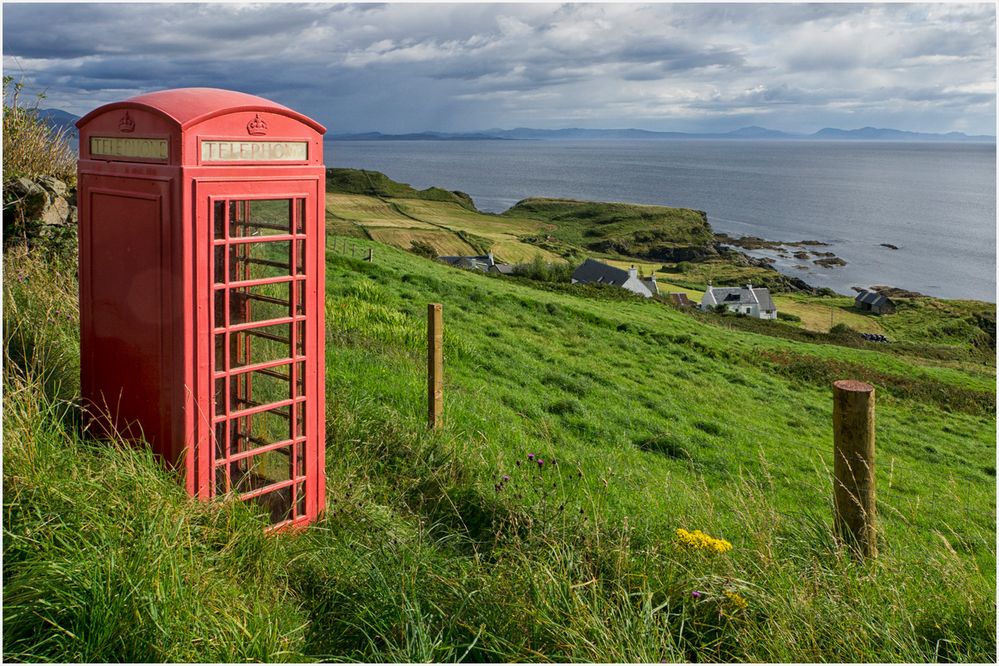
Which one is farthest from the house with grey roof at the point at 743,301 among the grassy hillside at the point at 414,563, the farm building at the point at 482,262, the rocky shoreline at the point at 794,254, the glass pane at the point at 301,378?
the glass pane at the point at 301,378

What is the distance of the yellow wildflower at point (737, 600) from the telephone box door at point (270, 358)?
2.73 meters

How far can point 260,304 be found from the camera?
528 centimetres

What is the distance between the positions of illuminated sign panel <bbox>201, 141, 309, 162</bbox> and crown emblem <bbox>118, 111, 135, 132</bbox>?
0.55m

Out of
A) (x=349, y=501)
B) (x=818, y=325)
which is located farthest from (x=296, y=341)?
(x=818, y=325)

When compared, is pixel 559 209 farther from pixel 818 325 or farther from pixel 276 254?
pixel 276 254

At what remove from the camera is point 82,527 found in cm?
358

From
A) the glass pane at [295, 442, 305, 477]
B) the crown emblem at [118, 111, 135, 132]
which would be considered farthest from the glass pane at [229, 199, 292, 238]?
the glass pane at [295, 442, 305, 477]

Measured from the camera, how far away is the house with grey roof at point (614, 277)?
67644 mm

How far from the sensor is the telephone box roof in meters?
4.47

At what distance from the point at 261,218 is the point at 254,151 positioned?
21.3 inches

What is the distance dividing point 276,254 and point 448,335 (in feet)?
27.8

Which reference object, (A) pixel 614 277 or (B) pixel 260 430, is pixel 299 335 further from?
(A) pixel 614 277

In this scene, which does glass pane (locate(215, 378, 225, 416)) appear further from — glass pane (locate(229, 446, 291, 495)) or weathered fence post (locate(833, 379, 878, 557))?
weathered fence post (locate(833, 379, 878, 557))

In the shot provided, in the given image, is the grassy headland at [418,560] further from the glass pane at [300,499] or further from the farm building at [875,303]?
the farm building at [875,303]
